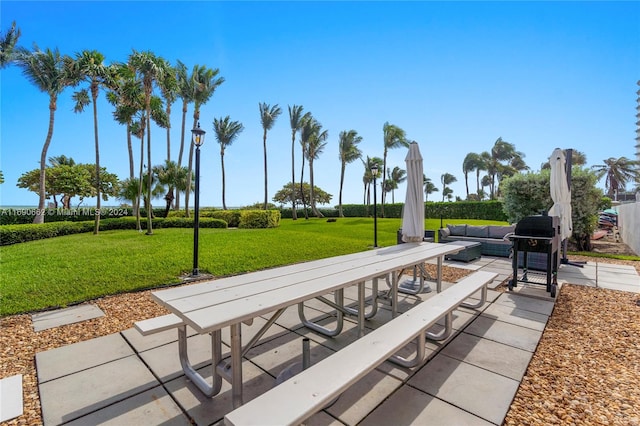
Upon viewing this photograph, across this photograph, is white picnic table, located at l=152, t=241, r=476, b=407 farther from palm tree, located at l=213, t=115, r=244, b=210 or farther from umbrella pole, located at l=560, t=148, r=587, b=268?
palm tree, located at l=213, t=115, r=244, b=210

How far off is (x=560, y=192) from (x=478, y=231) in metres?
2.65

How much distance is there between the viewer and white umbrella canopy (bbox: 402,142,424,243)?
186 inches

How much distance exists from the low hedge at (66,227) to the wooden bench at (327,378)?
576 inches

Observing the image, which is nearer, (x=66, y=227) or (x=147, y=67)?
(x=147, y=67)

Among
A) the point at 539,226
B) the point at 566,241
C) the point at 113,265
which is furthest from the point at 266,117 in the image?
the point at 539,226

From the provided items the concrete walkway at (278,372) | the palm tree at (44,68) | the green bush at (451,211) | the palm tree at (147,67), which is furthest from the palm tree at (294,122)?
the concrete walkway at (278,372)

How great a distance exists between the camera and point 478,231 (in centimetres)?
849

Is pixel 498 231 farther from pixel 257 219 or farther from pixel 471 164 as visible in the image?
pixel 471 164

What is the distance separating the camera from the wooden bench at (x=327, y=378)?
47.8 inches

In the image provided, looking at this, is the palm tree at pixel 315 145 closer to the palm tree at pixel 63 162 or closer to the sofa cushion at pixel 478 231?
the sofa cushion at pixel 478 231

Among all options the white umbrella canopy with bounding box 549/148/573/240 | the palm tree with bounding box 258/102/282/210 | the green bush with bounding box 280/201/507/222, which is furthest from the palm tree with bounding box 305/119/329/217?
the white umbrella canopy with bounding box 549/148/573/240

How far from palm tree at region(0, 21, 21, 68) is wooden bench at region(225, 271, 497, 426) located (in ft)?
70.5

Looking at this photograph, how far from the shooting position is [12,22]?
13.7 metres

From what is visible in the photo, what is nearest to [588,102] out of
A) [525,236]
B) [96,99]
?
[525,236]
